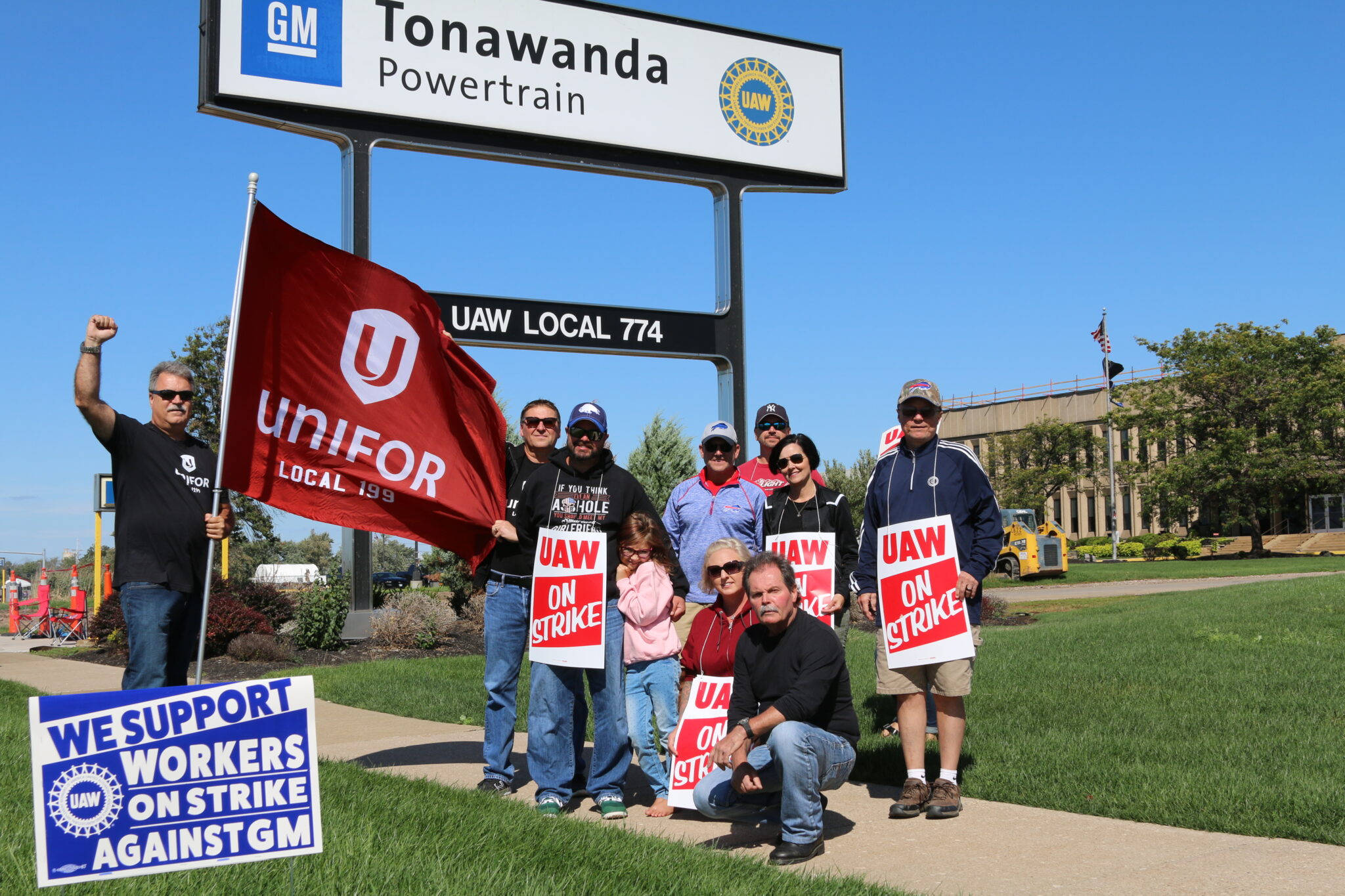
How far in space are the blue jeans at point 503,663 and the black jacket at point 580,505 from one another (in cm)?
28

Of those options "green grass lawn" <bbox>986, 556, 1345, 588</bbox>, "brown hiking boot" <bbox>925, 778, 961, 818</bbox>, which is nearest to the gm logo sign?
"brown hiking boot" <bbox>925, 778, 961, 818</bbox>

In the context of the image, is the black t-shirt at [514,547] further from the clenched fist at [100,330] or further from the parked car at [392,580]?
the parked car at [392,580]

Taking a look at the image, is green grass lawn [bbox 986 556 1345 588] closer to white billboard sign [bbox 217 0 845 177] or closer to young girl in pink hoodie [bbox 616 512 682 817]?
white billboard sign [bbox 217 0 845 177]

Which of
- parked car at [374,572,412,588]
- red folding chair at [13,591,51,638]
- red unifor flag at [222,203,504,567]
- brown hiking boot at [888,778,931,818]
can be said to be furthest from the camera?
parked car at [374,572,412,588]

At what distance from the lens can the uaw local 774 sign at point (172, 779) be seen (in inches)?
132

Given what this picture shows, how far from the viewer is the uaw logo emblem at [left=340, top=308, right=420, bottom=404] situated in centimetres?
602

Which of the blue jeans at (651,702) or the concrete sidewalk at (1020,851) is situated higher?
the blue jeans at (651,702)

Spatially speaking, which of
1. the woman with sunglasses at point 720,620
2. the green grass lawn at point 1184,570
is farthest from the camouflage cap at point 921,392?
the green grass lawn at point 1184,570

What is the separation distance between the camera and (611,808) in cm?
585

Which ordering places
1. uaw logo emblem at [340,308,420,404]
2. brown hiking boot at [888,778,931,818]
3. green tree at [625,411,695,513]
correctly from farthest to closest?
1. green tree at [625,411,695,513]
2. uaw logo emblem at [340,308,420,404]
3. brown hiking boot at [888,778,931,818]

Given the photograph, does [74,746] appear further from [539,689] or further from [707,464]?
[707,464]

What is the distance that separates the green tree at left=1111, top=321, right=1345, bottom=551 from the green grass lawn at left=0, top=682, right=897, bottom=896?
52.2 meters

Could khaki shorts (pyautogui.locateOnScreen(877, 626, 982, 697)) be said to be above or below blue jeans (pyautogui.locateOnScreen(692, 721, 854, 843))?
above

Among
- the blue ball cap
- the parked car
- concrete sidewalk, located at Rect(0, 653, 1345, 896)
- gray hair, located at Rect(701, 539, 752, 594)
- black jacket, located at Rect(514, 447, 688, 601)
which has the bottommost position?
the parked car
